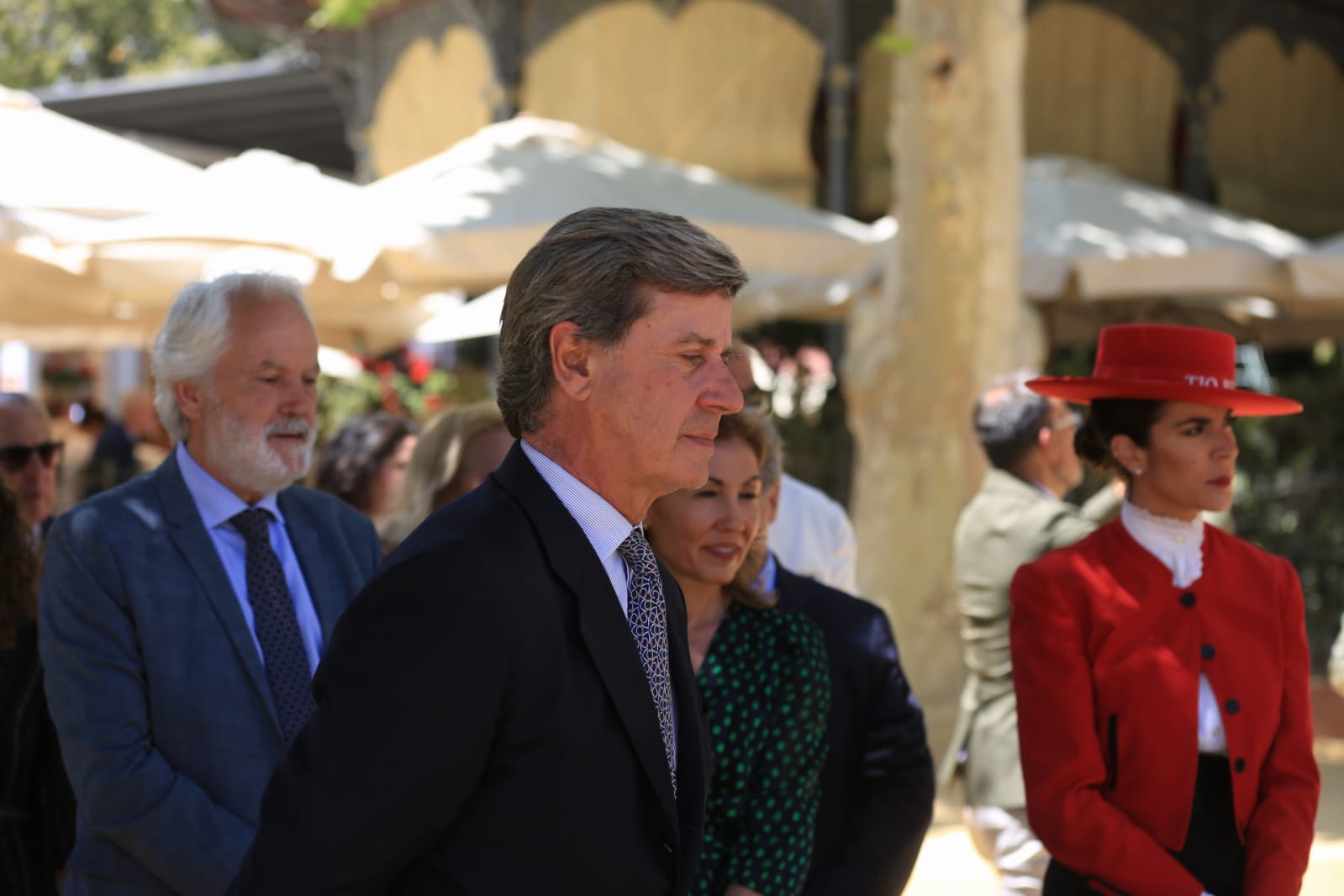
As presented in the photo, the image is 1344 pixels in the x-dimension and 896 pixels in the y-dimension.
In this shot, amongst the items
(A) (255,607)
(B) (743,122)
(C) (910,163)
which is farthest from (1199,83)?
(A) (255,607)

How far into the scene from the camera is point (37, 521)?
4598 millimetres

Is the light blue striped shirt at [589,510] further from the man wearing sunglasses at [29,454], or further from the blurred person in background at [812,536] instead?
the man wearing sunglasses at [29,454]

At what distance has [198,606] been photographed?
9.36 ft

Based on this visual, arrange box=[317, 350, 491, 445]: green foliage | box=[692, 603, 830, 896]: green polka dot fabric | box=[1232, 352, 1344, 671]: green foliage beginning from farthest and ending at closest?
box=[317, 350, 491, 445]: green foliage < box=[1232, 352, 1344, 671]: green foliage < box=[692, 603, 830, 896]: green polka dot fabric

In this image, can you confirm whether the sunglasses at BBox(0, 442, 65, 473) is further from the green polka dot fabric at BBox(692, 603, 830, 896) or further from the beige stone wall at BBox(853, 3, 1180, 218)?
the beige stone wall at BBox(853, 3, 1180, 218)

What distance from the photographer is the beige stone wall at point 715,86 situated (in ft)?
44.1

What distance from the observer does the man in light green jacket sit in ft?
A: 14.0

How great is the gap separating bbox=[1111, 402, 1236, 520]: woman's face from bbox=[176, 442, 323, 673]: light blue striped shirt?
5.82 ft

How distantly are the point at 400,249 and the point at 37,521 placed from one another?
2959mm

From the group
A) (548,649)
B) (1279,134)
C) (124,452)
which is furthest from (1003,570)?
(1279,134)

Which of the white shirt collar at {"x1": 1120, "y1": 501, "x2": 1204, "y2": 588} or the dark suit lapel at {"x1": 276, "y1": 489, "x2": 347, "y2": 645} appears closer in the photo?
the dark suit lapel at {"x1": 276, "y1": 489, "x2": 347, "y2": 645}

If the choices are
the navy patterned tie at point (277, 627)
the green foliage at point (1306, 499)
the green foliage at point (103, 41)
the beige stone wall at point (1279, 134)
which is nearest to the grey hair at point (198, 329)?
the navy patterned tie at point (277, 627)

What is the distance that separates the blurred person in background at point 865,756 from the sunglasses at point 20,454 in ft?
7.75

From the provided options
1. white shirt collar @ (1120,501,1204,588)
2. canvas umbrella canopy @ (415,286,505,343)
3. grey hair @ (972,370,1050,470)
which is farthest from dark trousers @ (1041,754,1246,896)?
canvas umbrella canopy @ (415,286,505,343)
